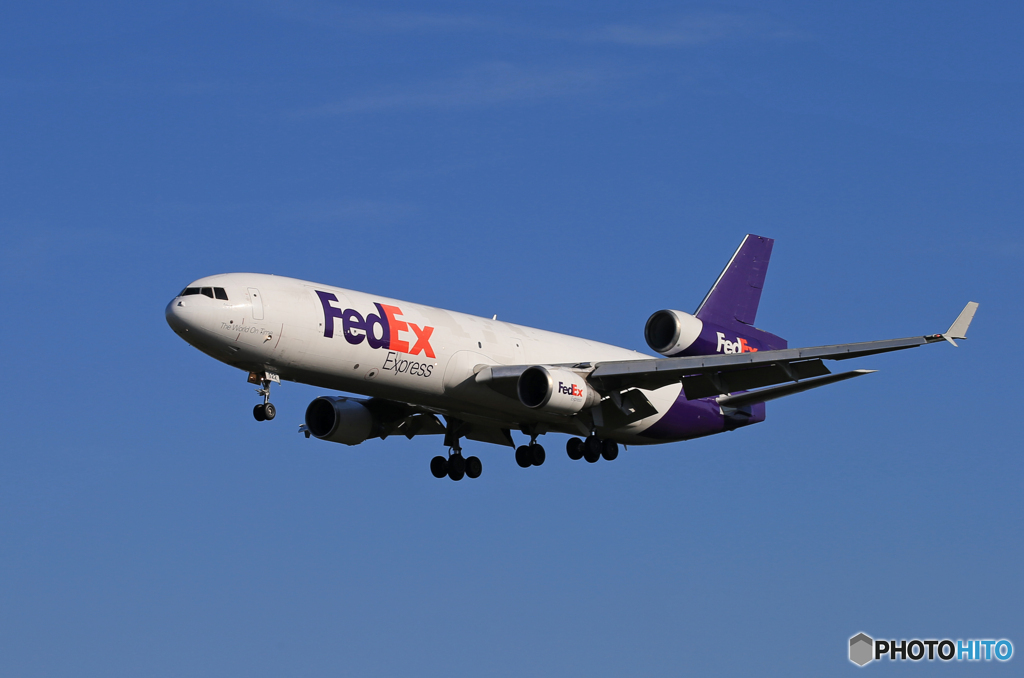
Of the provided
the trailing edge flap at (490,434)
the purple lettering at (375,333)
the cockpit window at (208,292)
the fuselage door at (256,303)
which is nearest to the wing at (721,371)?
the purple lettering at (375,333)

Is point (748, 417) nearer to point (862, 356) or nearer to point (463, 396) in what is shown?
point (862, 356)

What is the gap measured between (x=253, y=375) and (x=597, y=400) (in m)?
11.0

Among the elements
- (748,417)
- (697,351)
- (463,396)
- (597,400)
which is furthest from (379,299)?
(748,417)

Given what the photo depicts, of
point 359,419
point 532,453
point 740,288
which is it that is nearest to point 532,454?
point 532,453

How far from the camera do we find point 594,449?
42625 mm

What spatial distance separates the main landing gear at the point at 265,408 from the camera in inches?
1436

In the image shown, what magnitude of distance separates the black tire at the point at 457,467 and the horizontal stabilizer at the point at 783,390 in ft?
31.3

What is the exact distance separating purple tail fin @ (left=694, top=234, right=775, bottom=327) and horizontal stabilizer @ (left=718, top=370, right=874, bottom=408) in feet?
13.1

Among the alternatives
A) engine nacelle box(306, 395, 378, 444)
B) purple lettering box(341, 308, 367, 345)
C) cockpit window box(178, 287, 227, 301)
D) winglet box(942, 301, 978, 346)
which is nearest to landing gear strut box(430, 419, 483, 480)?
engine nacelle box(306, 395, 378, 444)

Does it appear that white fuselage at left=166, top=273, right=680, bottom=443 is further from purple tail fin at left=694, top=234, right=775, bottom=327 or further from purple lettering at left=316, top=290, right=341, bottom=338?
purple tail fin at left=694, top=234, right=775, bottom=327

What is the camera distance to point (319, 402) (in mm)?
44312

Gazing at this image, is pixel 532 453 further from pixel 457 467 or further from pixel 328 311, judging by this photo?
pixel 328 311

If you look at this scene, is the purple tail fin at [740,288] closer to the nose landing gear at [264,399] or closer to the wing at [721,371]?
the wing at [721,371]
